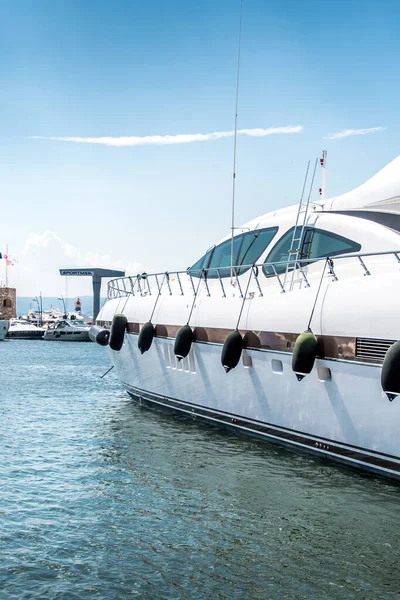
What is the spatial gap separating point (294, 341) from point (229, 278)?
3.96 meters

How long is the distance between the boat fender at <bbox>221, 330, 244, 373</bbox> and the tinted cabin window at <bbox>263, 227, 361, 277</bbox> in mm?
1703

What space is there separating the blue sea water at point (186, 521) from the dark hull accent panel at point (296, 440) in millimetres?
192

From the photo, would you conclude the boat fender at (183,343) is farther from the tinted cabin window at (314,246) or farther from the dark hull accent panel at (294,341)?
the tinted cabin window at (314,246)

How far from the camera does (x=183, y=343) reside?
40.1 feet

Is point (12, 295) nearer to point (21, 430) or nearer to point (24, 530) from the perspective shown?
point (21, 430)

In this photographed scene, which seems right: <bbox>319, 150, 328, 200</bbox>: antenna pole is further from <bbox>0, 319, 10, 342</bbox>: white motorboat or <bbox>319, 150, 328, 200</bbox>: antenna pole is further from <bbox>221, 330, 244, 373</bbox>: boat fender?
<bbox>0, 319, 10, 342</bbox>: white motorboat

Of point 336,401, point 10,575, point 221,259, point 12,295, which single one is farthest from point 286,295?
point 12,295

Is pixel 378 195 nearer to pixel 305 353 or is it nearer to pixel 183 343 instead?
pixel 305 353

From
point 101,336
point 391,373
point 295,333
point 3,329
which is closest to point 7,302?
point 3,329

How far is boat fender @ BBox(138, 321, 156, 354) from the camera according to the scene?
13727 millimetres

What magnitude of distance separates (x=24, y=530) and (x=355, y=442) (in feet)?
14.2

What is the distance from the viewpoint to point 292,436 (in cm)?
1023

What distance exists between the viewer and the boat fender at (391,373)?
781 cm

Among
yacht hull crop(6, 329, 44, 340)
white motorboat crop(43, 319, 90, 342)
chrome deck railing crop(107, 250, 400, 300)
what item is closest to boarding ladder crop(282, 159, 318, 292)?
chrome deck railing crop(107, 250, 400, 300)
